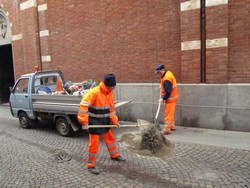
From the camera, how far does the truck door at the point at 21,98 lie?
25.8 feet

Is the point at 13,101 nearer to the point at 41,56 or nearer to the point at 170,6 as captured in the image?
the point at 41,56

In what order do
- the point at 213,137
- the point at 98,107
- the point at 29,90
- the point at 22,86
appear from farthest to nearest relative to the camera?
the point at 22,86, the point at 29,90, the point at 213,137, the point at 98,107

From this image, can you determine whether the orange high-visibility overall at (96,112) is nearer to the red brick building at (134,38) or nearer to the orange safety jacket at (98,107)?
the orange safety jacket at (98,107)

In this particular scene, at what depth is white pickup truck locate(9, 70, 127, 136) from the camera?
668cm

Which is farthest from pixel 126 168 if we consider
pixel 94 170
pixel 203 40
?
pixel 203 40

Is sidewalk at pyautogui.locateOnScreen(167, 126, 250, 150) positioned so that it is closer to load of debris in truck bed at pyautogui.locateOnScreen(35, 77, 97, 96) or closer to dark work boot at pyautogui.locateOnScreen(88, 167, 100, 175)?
dark work boot at pyautogui.locateOnScreen(88, 167, 100, 175)

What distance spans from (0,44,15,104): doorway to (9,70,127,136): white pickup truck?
7621 millimetres

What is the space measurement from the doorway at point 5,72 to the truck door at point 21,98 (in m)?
7.62

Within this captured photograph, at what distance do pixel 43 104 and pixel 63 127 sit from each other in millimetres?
926

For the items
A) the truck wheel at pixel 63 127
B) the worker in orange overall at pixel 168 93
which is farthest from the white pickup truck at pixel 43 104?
the worker in orange overall at pixel 168 93

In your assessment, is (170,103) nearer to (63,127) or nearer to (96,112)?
(96,112)

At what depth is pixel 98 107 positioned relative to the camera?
15.4 feet

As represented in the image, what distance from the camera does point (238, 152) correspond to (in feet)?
17.0

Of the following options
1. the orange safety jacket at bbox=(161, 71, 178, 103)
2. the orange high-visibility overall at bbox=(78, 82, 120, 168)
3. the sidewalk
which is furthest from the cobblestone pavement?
the orange safety jacket at bbox=(161, 71, 178, 103)
